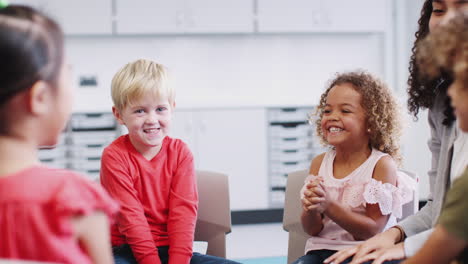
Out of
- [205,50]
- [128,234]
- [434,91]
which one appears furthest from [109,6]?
[434,91]

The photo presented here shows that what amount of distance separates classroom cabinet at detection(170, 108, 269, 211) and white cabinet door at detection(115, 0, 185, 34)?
0.70 m

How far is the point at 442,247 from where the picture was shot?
0.80 meters

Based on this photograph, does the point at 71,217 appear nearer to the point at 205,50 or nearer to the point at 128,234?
the point at 128,234

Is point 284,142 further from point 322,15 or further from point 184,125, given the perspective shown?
point 322,15

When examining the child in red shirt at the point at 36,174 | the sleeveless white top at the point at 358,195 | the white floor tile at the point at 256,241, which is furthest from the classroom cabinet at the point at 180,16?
the child in red shirt at the point at 36,174

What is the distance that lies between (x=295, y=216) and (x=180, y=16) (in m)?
2.59

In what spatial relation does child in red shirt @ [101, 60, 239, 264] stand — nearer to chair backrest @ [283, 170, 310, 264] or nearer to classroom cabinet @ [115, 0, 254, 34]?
chair backrest @ [283, 170, 310, 264]

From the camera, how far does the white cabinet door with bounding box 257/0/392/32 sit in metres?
4.05

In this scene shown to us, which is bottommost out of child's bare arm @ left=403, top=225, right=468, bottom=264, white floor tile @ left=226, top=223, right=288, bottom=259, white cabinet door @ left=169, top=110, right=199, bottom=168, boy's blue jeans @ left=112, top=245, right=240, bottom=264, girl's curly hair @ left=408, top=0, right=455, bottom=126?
white floor tile @ left=226, top=223, right=288, bottom=259

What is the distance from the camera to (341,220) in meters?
1.46

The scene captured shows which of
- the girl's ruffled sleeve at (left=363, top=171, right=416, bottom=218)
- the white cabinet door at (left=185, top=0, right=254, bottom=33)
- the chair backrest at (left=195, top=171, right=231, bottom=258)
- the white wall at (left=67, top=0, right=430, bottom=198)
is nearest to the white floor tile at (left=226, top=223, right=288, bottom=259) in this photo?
the white wall at (left=67, top=0, right=430, bottom=198)

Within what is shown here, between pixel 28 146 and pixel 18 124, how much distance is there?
4 cm

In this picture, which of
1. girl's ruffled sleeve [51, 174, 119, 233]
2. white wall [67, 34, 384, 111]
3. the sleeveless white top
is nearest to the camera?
girl's ruffled sleeve [51, 174, 119, 233]

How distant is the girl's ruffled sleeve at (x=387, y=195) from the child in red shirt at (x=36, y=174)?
2.91ft
